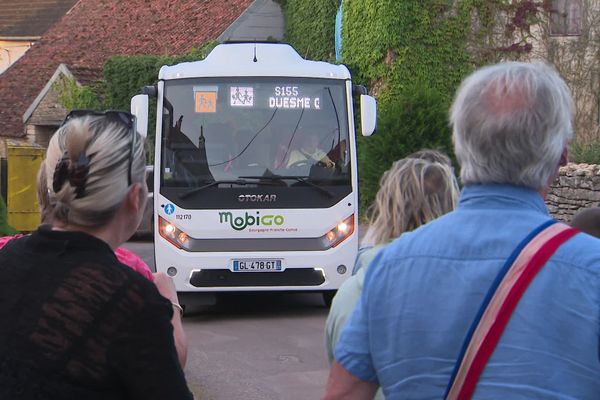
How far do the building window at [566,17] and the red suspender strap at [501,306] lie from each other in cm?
2467

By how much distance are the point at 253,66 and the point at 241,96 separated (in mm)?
424

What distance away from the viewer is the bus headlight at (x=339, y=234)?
11781 mm

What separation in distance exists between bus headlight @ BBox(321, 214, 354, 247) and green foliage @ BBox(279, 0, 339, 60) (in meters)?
18.2

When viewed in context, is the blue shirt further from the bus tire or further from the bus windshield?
the bus tire

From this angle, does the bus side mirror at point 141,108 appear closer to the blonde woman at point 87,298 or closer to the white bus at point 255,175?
the white bus at point 255,175

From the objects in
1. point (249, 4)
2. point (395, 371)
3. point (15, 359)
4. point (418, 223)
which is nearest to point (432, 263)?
point (395, 371)

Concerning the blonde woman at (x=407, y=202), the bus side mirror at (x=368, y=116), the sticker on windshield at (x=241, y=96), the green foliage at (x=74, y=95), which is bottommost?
the green foliage at (x=74, y=95)

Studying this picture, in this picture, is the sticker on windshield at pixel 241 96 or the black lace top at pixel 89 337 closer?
the black lace top at pixel 89 337

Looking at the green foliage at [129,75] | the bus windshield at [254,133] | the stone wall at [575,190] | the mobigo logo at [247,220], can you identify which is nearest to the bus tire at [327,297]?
the mobigo logo at [247,220]

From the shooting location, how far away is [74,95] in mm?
33094

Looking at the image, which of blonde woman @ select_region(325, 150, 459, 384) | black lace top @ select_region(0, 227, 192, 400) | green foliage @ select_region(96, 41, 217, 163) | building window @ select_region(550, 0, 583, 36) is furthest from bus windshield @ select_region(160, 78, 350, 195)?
green foliage @ select_region(96, 41, 217, 163)

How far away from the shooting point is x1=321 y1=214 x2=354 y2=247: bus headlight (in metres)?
11.8

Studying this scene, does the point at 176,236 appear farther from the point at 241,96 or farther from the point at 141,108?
the point at 241,96

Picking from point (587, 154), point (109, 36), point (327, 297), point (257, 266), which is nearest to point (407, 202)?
point (257, 266)
